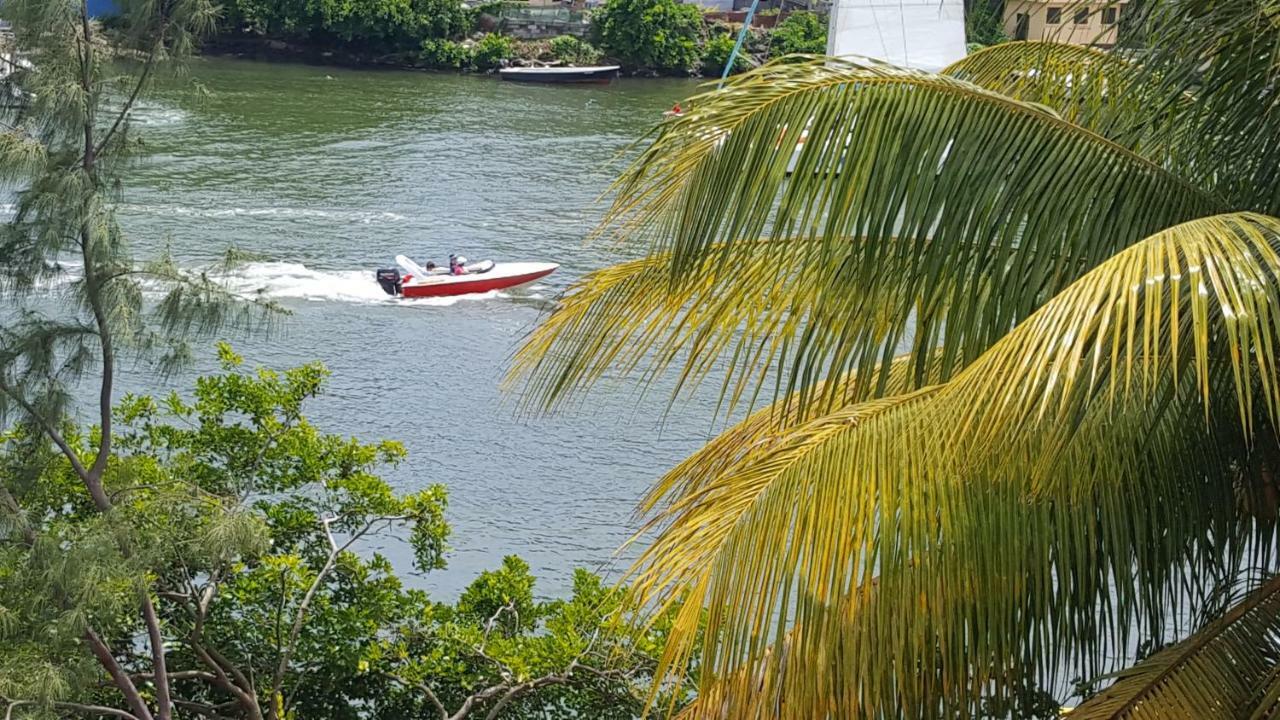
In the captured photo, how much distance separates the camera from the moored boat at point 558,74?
204ft

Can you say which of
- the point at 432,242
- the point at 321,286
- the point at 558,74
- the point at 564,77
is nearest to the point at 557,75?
the point at 558,74

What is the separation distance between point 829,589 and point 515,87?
2285 inches

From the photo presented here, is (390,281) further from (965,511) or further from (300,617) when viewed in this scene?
(965,511)

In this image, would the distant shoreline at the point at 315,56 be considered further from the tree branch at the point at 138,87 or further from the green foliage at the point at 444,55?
the tree branch at the point at 138,87

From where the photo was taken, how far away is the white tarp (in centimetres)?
3509

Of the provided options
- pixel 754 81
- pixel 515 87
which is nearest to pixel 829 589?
pixel 754 81

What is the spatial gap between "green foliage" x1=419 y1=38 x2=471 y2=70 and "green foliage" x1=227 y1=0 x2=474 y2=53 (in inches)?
38.2

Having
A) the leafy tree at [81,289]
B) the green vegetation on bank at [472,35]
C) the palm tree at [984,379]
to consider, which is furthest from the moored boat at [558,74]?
the palm tree at [984,379]

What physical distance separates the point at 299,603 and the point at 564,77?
169ft

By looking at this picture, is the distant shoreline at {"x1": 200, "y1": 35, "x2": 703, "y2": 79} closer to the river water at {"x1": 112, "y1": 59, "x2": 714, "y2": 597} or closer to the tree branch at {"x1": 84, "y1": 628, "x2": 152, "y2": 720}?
the river water at {"x1": 112, "y1": 59, "x2": 714, "y2": 597}

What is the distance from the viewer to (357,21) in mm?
65500

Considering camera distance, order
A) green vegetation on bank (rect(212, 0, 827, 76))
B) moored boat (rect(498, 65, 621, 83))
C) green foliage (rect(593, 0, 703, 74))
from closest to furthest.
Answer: moored boat (rect(498, 65, 621, 83))
green vegetation on bank (rect(212, 0, 827, 76))
green foliage (rect(593, 0, 703, 74))

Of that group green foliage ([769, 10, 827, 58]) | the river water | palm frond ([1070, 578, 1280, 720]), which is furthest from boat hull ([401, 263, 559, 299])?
green foliage ([769, 10, 827, 58])

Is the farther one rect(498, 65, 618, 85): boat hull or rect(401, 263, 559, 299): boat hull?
rect(498, 65, 618, 85): boat hull
